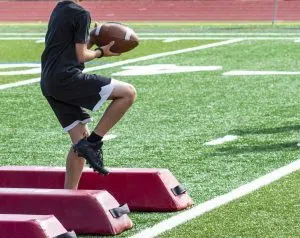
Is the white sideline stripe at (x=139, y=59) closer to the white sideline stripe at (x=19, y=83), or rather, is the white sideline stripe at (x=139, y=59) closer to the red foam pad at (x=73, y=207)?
the white sideline stripe at (x=19, y=83)

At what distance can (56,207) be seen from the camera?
277 inches

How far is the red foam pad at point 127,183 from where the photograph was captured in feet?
24.8

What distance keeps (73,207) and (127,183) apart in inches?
30.6

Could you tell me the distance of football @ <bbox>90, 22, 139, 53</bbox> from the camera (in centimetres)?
785

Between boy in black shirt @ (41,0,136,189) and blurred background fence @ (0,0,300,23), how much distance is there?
2738cm

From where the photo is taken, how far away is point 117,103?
7523 mm

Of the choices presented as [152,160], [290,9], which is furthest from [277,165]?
[290,9]

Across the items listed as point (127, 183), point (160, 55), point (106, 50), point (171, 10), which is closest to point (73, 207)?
point (127, 183)

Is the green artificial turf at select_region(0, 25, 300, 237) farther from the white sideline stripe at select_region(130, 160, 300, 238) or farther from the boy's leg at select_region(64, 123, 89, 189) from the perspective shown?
the boy's leg at select_region(64, 123, 89, 189)

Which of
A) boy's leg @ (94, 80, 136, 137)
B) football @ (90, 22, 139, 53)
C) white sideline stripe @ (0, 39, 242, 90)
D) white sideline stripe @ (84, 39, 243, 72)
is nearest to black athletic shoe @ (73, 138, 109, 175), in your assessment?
boy's leg @ (94, 80, 136, 137)

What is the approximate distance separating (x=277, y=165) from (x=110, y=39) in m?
2.04

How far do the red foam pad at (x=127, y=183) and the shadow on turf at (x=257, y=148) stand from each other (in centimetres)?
225

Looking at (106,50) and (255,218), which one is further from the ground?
(106,50)

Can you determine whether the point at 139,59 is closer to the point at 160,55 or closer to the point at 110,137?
the point at 160,55
